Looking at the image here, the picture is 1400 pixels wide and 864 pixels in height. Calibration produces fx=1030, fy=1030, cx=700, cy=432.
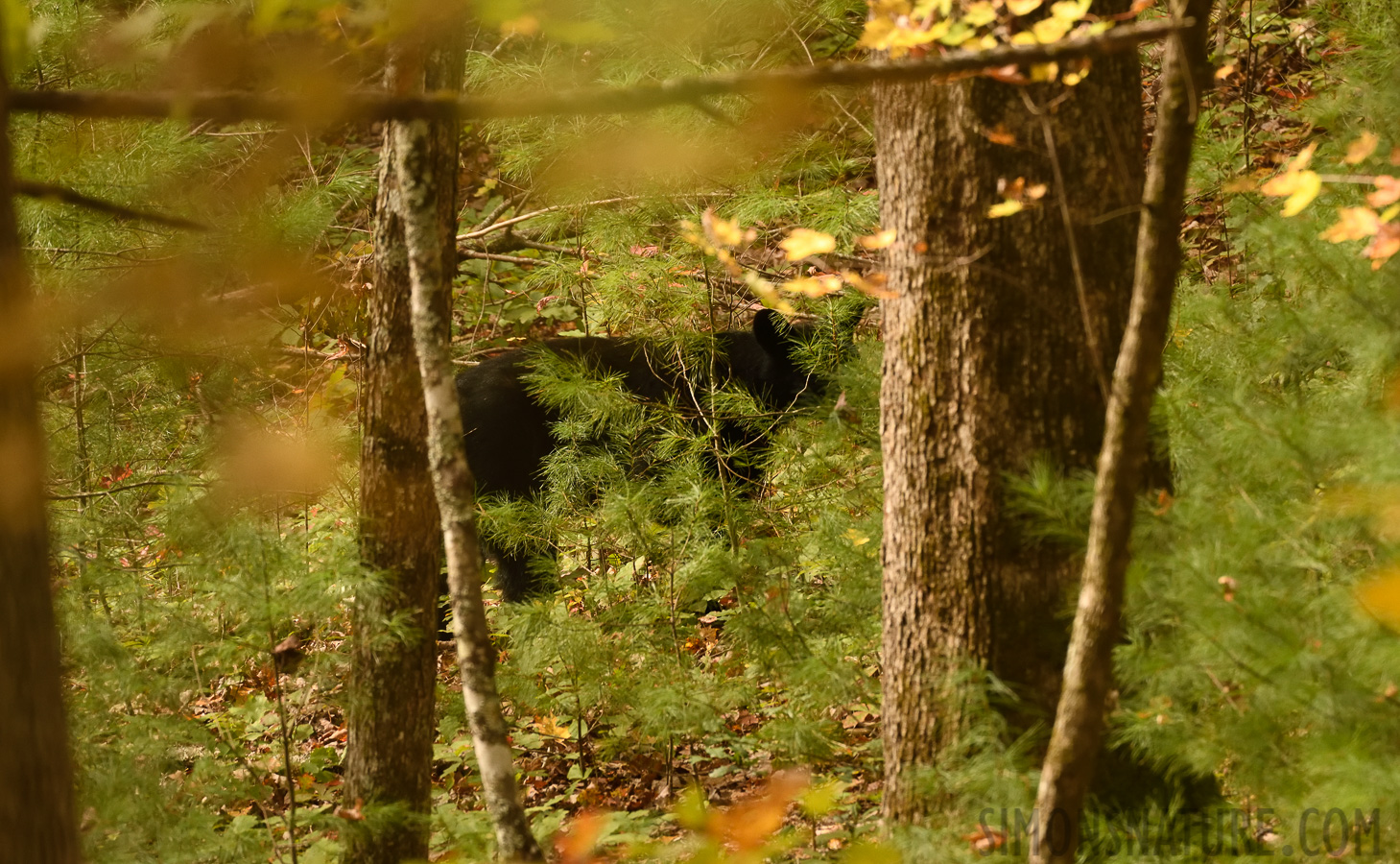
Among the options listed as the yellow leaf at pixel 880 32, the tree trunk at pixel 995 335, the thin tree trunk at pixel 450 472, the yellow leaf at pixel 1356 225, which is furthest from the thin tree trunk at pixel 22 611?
the yellow leaf at pixel 1356 225

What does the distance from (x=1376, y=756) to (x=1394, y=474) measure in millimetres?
600

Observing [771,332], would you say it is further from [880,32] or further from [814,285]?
[880,32]

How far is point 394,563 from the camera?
3885 mm

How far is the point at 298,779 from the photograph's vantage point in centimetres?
526

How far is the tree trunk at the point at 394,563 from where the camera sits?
3.75 meters

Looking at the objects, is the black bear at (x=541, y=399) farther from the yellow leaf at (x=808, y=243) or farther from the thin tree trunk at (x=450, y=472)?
the yellow leaf at (x=808, y=243)

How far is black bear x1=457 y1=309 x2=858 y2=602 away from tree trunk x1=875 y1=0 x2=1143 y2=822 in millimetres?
2277

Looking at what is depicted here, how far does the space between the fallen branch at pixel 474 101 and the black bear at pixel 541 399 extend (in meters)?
3.34

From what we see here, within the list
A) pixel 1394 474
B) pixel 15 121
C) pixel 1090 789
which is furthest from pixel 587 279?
pixel 1394 474

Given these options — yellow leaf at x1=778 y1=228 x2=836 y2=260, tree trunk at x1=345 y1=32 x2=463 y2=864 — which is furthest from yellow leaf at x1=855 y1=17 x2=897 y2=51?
tree trunk at x1=345 y1=32 x2=463 y2=864

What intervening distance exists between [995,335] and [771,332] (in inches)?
108

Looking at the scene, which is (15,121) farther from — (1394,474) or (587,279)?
(1394,474)

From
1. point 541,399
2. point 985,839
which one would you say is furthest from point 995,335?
point 541,399

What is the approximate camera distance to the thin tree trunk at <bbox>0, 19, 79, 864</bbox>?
1626 mm
